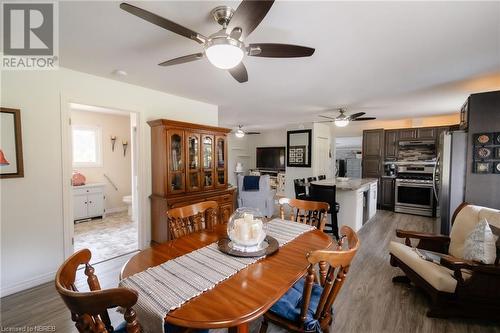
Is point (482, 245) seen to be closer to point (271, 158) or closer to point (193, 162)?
point (193, 162)

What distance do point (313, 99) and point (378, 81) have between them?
44.9 inches

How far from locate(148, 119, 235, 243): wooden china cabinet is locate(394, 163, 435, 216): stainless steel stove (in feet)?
14.4

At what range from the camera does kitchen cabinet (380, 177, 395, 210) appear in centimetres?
579

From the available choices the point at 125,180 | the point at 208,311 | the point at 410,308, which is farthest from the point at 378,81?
the point at 125,180

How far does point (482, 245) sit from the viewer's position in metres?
1.92

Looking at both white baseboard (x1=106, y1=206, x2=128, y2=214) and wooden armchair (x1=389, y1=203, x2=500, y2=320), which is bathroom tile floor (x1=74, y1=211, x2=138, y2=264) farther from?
wooden armchair (x1=389, y1=203, x2=500, y2=320)

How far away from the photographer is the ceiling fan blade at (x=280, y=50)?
1547 mm

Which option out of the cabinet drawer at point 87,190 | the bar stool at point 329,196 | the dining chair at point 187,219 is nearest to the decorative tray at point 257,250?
the dining chair at point 187,219

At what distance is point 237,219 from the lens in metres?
1.64

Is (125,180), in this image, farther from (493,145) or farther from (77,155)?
(493,145)

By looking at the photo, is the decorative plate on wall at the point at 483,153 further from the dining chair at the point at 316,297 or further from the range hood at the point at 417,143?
the range hood at the point at 417,143

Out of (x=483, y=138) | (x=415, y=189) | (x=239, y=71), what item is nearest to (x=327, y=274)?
(x=239, y=71)

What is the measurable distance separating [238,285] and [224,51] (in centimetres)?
135

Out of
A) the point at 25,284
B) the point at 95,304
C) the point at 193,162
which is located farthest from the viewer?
the point at 193,162
